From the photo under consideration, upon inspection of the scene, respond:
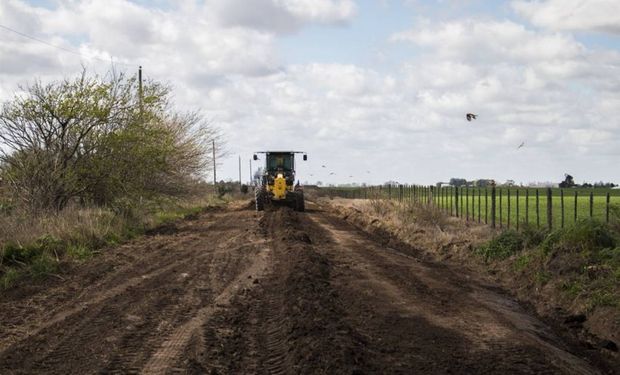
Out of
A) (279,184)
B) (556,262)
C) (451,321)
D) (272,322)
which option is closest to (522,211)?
(279,184)

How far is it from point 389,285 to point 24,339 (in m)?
6.29

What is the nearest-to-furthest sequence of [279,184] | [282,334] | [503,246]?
[282,334] < [503,246] < [279,184]

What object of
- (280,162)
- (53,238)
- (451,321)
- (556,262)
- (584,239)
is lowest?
(451,321)

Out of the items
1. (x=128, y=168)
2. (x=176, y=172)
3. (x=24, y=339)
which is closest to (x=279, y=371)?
(x=24, y=339)

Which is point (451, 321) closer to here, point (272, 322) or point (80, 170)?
point (272, 322)

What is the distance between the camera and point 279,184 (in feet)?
124

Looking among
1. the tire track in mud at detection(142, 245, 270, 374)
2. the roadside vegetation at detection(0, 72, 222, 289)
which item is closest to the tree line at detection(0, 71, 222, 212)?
the roadside vegetation at detection(0, 72, 222, 289)

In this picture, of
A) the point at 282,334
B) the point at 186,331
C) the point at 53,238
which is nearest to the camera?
the point at 282,334

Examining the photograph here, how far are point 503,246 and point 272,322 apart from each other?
8.78m

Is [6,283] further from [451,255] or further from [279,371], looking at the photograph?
[451,255]

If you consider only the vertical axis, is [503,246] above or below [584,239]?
below

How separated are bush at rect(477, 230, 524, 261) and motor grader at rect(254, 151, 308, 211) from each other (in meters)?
21.7

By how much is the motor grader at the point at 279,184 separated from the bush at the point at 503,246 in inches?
855

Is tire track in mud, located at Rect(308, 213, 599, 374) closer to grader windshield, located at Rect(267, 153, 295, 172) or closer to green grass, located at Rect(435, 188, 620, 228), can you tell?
green grass, located at Rect(435, 188, 620, 228)
